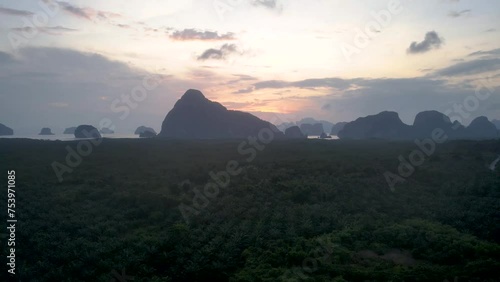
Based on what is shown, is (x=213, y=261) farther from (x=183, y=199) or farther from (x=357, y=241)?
(x=183, y=199)

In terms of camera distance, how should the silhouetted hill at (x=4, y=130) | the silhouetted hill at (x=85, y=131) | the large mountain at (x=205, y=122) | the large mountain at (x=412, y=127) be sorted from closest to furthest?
the silhouetted hill at (x=85, y=131)
the large mountain at (x=205, y=122)
the large mountain at (x=412, y=127)
the silhouetted hill at (x=4, y=130)

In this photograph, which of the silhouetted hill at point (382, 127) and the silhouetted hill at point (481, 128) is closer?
the silhouetted hill at point (382, 127)

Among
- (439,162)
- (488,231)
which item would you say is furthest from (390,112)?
(488,231)

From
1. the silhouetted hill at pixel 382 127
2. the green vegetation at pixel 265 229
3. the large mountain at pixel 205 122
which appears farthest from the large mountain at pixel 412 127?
the green vegetation at pixel 265 229

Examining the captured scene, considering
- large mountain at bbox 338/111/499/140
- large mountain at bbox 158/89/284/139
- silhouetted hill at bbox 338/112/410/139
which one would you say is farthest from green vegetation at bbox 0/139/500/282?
large mountain at bbox 338/111/499/140

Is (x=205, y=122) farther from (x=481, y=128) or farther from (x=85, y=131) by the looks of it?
(x=481, y=128)

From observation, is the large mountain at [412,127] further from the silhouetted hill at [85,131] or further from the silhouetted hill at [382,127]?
the silhouetted hill at [85,131]
